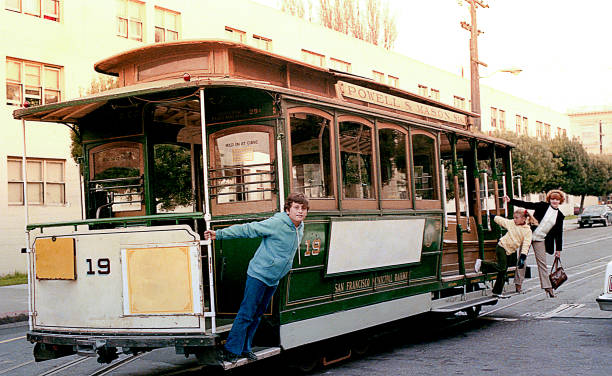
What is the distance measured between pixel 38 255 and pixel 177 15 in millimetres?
20330

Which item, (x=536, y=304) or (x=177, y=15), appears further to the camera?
(x=177, y=15)

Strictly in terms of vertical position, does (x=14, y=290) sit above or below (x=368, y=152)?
below

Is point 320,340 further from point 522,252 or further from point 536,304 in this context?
point 536,304

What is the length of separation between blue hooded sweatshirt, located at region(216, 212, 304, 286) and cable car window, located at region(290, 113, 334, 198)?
0.72 metres

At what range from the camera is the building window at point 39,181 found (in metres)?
21.3

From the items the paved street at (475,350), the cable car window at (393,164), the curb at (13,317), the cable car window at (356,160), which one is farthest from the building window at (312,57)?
the cable car window at (356,160)

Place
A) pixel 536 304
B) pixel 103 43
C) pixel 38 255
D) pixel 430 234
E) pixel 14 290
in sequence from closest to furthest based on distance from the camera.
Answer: pixel 38 255 < pixel 430 234 < pixel 536 304 < pixel 14 290 < pixel 103 43

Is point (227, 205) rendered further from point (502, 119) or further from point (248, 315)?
point (502, 119)

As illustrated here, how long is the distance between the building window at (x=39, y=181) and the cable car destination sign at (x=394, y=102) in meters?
14.3

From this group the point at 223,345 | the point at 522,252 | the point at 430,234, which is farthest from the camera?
the point at 522,252

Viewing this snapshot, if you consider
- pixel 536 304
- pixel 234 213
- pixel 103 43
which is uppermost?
pixel 103 43

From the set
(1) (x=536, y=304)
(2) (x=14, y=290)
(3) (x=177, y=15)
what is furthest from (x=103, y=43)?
(1) (x=536, y=304)

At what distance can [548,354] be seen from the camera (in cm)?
845

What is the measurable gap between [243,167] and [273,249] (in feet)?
3.87
